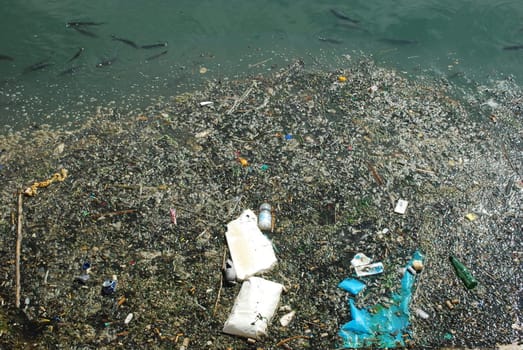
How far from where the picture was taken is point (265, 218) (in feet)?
15.0

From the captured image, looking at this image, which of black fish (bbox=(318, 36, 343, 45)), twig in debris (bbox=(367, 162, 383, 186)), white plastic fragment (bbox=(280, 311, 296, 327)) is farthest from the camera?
black fish (bbox=(318, 36, 343, 45))

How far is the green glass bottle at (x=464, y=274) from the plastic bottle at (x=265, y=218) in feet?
6.63

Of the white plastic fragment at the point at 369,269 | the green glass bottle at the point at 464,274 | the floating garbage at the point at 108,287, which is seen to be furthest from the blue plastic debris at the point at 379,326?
the floating garbage at the point at 108,287

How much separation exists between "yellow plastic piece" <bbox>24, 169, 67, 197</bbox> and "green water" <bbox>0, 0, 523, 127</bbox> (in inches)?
45.6

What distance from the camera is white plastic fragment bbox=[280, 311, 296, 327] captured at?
388 cm

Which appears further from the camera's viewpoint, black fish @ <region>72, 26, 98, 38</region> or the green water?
black fish @ <region>72, 26, 98, 38</region>

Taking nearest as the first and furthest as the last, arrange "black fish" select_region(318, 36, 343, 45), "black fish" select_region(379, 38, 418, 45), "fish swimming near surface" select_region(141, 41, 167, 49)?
"fish swimming near surface" select_region(141, 41, 167, 49) < "black fish" select_region(318, 36, 343, 45) < "black fish" select_region(379, 38, 418, 45)

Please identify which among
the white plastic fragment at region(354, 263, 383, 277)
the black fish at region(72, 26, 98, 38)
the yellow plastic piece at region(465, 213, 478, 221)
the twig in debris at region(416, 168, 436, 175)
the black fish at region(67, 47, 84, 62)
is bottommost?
the white plastic fragment at region(354, 263, 383, 277)

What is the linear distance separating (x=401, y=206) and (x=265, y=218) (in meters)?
1.64

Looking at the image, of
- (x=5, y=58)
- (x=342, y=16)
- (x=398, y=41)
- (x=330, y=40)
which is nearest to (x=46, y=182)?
(x=5, y=58)

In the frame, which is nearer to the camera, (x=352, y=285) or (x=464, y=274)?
(x=352, y=285)

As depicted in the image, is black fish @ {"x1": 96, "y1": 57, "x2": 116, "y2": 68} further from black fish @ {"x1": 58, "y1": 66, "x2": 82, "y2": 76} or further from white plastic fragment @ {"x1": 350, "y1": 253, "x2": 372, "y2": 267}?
white plastic fragment @ {"x1": 350, "y1": 253, "x2": 372, "y2": 267}

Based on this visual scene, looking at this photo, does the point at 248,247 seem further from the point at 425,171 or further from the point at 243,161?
the point at 425,171

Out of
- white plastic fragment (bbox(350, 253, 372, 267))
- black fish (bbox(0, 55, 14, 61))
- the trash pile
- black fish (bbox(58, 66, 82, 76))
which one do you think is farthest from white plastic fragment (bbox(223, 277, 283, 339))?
black fish (bbox(0, 55, 14, 61))
